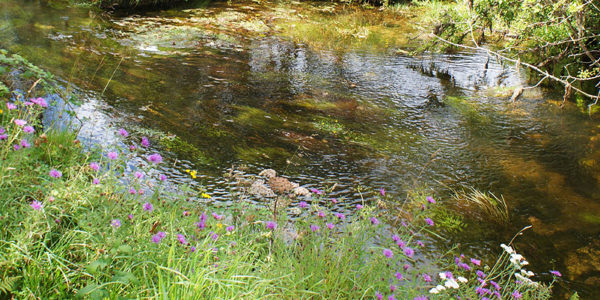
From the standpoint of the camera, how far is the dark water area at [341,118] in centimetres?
409

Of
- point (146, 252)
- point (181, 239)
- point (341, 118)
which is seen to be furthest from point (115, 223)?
point (341, 118)

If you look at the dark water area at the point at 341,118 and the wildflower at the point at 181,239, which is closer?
the wildflower at the point at 181,239

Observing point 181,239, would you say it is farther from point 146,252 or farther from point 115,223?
point 115,223

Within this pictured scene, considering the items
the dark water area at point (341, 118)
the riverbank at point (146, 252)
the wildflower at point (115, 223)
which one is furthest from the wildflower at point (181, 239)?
the dark water area at point (341, 118)

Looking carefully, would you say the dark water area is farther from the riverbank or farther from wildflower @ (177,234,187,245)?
wildflower @ (177,234,187,245)

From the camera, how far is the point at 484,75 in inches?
325

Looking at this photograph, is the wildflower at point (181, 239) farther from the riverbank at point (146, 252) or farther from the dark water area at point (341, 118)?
the dark water area at point (341, 118)

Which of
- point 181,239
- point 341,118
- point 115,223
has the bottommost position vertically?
point 341,118

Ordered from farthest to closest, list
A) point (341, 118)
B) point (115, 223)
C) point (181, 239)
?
point (341, 118) < point (181, 239) < point (115, 223)

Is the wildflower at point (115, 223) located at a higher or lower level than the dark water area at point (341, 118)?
higher

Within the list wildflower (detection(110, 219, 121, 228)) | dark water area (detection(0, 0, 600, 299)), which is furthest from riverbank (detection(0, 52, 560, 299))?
dark water area (detection(0, 0, 600, 299))

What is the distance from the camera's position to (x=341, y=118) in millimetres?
5844

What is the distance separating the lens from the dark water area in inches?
161

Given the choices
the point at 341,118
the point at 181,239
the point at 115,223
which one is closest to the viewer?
the point at 115,223
